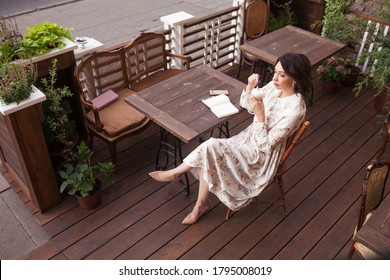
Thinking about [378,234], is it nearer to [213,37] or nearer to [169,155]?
[169,155]

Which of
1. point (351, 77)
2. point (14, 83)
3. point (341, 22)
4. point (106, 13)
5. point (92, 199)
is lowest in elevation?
point (106, 13)

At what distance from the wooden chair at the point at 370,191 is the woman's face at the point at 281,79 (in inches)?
28.9

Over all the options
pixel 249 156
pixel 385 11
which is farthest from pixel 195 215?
pixel 385 11

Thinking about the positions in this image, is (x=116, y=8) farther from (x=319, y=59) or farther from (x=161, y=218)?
(x=161, y=218)

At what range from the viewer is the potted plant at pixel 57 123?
290 centimetres

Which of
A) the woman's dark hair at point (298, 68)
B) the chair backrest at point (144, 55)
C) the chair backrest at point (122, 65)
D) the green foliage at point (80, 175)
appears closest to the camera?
the woman's dark hair at point (298, 68)

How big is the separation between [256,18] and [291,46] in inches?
36.4

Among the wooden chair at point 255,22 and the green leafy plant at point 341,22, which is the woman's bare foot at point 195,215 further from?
the green leafy plant at point 341,22

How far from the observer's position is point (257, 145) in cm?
274

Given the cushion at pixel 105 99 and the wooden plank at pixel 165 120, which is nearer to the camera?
the wooden plank at pixel 165 120

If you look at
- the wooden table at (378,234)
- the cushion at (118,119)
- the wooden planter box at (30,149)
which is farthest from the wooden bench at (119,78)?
the wooden table at (378,234)

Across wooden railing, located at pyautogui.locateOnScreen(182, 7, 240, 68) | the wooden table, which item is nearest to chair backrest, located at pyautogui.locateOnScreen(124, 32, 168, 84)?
wooden railing, located at pyautogui.locateOnScreen(182, 7, 240, 68)

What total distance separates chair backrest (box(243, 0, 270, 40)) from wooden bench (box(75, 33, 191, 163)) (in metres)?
1.22

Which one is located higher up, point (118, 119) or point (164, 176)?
point (118, 119)
